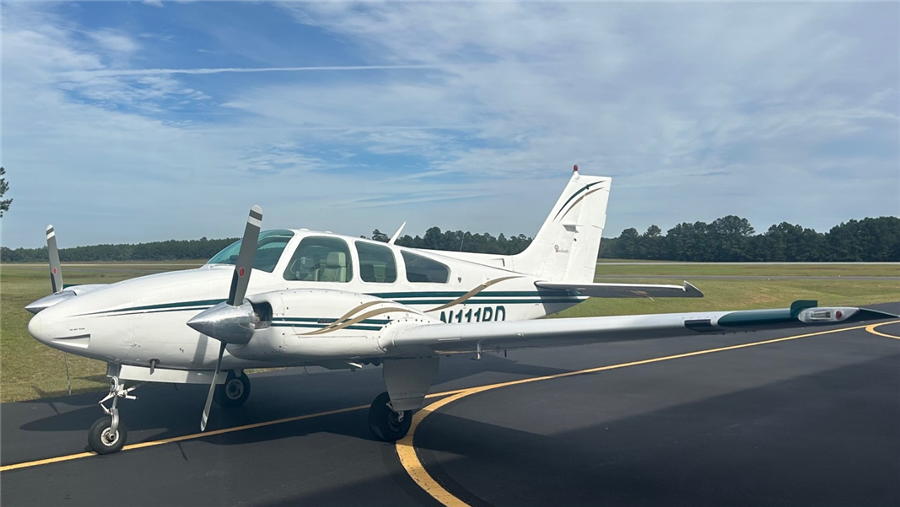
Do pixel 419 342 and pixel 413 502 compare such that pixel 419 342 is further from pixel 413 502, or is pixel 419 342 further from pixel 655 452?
pixel 655 452

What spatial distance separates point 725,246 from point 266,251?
260ft

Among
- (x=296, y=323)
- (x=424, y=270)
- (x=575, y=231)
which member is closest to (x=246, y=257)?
(x=296, y=323)

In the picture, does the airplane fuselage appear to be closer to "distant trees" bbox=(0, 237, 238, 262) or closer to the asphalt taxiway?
the asphalt taxiway

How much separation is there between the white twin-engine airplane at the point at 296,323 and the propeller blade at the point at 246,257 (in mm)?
11

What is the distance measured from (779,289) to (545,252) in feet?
86.5

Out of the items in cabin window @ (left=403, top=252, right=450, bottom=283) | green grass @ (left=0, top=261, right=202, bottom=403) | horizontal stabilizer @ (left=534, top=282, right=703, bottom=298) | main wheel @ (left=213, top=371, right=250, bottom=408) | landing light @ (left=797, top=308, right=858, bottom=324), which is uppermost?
cabin window @ (left=403, top=252, right=450, bottom=283)

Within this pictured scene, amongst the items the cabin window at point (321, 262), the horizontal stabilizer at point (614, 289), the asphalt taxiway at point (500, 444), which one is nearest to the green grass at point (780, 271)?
the horizontal stabilizer at point (614, 289)

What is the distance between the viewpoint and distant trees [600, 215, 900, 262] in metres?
54.5

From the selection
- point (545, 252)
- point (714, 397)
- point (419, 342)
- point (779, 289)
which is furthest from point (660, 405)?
Answer: point (779, 289)

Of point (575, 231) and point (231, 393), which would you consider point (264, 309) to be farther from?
point (575, 231)

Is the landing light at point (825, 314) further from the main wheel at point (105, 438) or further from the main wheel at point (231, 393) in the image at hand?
the main wheel at point (231, 393)

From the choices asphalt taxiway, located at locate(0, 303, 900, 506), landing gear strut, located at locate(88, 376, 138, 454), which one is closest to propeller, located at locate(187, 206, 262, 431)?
asphalt taxiway, located at locate(0, 303, 900, 506)

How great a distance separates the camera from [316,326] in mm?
6305

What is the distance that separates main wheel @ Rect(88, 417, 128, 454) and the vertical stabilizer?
739cm
